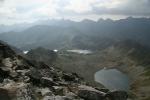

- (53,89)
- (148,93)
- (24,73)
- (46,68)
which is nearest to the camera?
(53,89)

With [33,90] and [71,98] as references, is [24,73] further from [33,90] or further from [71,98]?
[71,98]

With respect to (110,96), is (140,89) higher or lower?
lower

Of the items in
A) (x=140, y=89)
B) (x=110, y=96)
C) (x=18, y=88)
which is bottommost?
(x=140, y=89)

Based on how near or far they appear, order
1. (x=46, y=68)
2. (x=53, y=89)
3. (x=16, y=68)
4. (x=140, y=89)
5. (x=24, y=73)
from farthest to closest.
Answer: (x=140, y=89) < (x=46, y=68) < (x=16, y=68) < (x=24, y=73) < (x=53, y=89)

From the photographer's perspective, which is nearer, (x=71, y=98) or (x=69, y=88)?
(x=71, y=98)

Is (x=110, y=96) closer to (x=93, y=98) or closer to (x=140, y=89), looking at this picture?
(x=93, y=98)

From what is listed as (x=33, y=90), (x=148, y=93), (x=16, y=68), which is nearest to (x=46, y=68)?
(x=16, y=68)

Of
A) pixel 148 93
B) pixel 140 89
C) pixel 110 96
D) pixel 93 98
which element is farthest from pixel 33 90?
pixel 140 89
